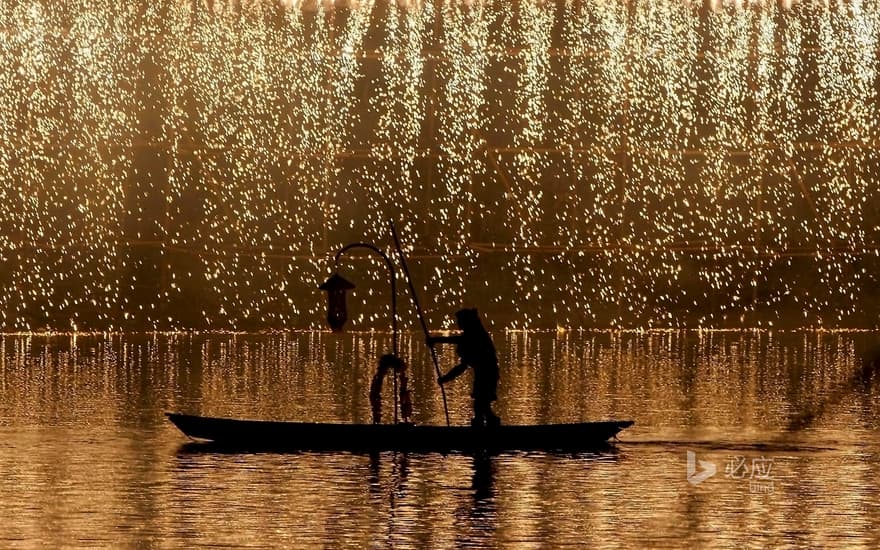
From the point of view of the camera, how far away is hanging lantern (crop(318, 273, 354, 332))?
19.0 meters

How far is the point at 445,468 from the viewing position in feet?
54.0

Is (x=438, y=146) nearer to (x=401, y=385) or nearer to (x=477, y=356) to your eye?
(x=401, y=385)

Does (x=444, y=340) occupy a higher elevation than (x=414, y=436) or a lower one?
higher

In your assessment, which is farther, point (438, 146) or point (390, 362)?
point (438, 146)

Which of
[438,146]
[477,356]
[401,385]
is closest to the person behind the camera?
[477,356]

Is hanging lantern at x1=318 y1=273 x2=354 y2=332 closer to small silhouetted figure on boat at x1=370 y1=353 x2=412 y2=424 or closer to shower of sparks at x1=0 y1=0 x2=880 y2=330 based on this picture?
small silhouetted figure on boat at x1=370 y1=353 x2=412 y2=424

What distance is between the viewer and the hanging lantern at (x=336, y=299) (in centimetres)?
1905

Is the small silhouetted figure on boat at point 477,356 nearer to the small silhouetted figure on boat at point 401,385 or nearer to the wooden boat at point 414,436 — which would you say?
the wooden boat at point 414,436

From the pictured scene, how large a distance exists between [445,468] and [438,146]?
23574 millimetres

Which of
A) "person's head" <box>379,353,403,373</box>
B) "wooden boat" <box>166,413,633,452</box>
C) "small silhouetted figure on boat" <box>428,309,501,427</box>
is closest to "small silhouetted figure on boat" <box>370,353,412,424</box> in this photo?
"person's head" <box>379,353,403,373</box>

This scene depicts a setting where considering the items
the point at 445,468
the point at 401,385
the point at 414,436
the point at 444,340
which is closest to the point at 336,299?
the point at 401,385

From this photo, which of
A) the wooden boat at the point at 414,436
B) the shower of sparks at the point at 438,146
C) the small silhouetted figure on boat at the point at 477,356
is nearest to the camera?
the small silhouetted figure on boat at the point at 477,356

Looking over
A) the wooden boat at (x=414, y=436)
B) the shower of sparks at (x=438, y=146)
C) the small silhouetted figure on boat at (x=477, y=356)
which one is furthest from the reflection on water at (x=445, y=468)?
the shower of sparks at (x=438, y=146)

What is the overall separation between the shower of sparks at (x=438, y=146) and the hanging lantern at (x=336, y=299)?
65.1 feet
